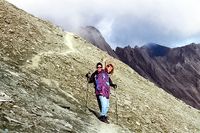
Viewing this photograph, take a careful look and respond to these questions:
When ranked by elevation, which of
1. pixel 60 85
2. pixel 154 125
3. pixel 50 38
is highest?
pixel 50 38

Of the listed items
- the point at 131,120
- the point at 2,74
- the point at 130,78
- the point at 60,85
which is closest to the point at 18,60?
the point at 60,85

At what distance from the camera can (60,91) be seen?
30250 mm

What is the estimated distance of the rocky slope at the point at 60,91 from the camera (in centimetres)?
2209

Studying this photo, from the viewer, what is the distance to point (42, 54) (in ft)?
125

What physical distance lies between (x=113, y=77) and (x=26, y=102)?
22.2m

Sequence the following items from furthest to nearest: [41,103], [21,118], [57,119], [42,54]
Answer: [42,54] < [41,103] < [57,119] < [21,118]

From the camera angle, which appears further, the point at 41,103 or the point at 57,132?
the point at 41,103

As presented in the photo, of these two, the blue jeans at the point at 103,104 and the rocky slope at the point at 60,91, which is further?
the blue jeans at the point at 103,104

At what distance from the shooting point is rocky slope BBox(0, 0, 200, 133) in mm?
22094

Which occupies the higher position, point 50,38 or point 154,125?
point 50,38

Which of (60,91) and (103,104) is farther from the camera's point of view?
(60,91)

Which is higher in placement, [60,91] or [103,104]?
[60,91]

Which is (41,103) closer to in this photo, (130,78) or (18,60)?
(18,60)

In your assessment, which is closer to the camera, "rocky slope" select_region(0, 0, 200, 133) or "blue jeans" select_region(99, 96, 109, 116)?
"rocky slope" select_region(0, 0, 200, 133)
